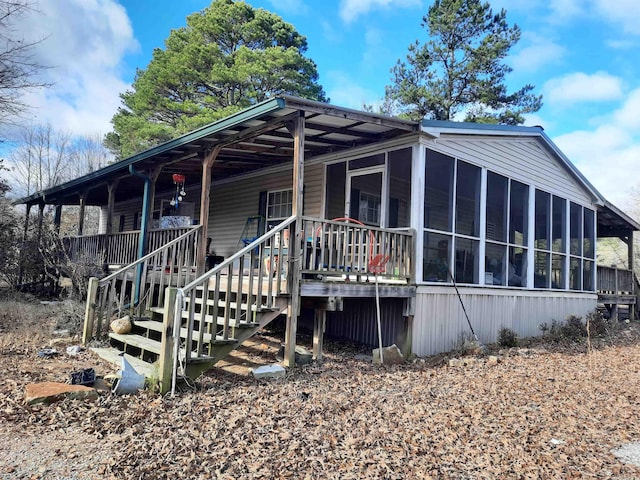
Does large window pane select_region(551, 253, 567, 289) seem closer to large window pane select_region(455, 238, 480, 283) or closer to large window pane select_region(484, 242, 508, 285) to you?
large window pane select_region(484, 242, 508, 285)

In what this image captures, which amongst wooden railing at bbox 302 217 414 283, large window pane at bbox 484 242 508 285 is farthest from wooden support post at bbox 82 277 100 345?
large window pane at bbox 484 242 508 285

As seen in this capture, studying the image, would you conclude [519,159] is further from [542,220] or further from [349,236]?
[349,236]

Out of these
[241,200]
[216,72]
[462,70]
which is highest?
[462,70]

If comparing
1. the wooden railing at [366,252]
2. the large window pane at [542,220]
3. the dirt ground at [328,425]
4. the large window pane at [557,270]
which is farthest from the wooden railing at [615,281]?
the wooden railing at [366,252]

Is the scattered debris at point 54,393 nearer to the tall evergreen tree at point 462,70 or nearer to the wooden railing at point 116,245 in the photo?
the wooden railing at point 116,245

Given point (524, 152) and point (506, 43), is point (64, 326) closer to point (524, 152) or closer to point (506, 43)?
point (524, 152)

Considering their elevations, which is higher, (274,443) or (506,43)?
(506,43)

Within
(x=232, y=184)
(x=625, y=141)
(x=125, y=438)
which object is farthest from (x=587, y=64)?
(x=625, y=141)

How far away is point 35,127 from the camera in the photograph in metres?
31.8

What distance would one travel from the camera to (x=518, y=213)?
10227mm

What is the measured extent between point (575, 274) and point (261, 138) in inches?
380

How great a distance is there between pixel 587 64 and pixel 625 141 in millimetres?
59541

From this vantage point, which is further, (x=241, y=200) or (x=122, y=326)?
(x=241, y=200)

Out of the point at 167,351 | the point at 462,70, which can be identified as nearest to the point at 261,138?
the point at 167,351
